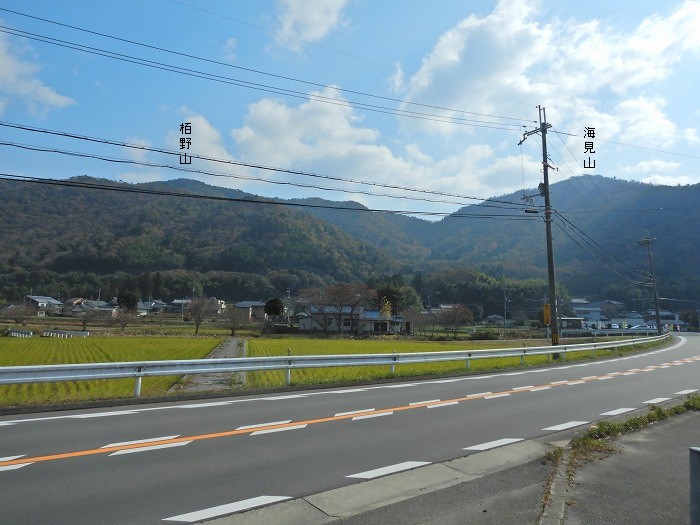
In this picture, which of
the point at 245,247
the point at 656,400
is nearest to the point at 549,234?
the point at 656,400

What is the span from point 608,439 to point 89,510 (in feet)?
21.8

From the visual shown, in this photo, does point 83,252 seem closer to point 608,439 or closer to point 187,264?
point 187,264

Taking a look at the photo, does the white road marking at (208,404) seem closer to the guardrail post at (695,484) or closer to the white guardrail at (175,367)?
the white guardrail at (175,367)

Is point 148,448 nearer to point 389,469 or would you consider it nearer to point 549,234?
point 389,469

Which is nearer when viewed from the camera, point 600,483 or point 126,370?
point 600,483

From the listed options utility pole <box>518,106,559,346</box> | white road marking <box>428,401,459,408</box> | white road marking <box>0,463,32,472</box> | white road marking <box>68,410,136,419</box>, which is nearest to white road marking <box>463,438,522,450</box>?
white road marking <box>428,401,459,408</box>

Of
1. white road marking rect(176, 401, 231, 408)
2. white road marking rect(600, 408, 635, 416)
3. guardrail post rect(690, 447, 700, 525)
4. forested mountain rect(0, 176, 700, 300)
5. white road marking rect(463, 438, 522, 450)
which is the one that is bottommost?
white road marking rect(176, 401, 231, 408)

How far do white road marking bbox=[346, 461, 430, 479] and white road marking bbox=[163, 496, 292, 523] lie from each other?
105cm

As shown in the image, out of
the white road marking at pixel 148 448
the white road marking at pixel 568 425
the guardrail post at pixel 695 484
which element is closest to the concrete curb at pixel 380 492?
the white road marking at pixel 568 425

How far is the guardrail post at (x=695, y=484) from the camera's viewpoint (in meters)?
2.84

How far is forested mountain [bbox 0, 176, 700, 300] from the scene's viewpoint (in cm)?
11138

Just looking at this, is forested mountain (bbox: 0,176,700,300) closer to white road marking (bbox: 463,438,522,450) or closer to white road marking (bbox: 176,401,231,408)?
white road marking (bbox: 176,401,231,408)

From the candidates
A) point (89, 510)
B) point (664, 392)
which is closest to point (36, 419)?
point (89, 510)

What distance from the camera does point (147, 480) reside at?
5.14 meters
